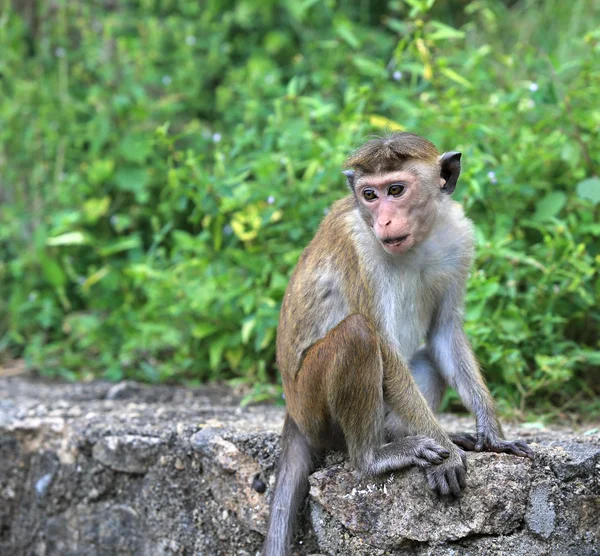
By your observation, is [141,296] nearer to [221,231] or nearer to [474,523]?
[221,231]

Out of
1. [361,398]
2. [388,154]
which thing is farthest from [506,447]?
[388,154]

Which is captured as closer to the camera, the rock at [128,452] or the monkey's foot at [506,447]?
the monkey's foot at [506,447]

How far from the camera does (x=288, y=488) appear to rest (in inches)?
147

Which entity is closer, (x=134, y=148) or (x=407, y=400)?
(x=407, y=400)

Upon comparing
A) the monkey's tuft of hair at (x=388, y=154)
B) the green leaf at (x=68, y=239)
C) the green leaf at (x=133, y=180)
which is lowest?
the green leaf at (x=68, y=239)

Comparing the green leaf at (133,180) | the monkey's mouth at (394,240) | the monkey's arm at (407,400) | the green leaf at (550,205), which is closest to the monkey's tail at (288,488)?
the monkey's arm at (407,400)

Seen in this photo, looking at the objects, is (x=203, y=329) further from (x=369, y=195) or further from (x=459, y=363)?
(x=369, y=195)

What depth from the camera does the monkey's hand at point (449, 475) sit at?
3.41 meters

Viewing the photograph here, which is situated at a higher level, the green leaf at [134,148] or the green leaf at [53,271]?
the green leaf at [134,148]

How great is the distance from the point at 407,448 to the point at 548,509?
0.63 m

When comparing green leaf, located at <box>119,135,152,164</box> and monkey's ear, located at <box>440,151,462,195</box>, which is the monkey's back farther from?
green leaf, located at <box>119,135,152,164</box>

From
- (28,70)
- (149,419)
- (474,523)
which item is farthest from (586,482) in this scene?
(28,70)

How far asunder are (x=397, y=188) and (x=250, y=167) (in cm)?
217

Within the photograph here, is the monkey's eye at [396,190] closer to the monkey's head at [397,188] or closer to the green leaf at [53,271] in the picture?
the monkey's head at [397,188]
